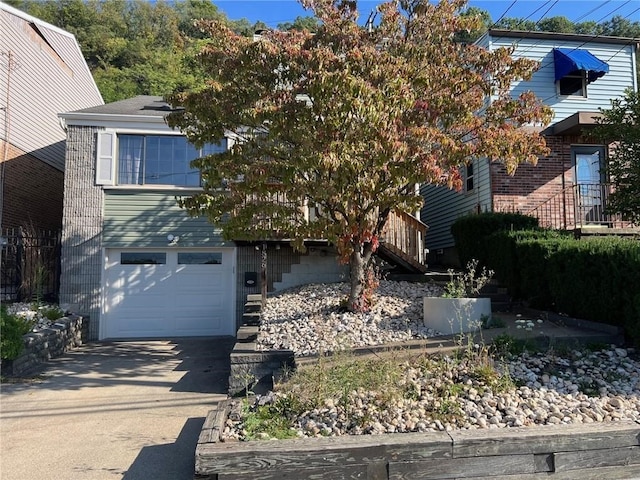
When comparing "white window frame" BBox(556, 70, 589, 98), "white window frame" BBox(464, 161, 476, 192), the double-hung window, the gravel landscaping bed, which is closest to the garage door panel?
the gravel landscaping bed

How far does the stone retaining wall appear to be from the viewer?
23.1ft

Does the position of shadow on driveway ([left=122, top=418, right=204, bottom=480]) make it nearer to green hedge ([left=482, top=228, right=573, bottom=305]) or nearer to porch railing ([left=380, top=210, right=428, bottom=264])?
green hedge ([left=482, top=228, right=573, bottom=305])

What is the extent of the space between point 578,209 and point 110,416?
11.1 m

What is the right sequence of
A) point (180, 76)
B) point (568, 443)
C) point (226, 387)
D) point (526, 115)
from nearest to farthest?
point (568, 443)
point (226, 387)
point (526, 115)
point (180, 76)

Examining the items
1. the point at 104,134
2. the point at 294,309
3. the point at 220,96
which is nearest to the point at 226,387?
the point at 294,309

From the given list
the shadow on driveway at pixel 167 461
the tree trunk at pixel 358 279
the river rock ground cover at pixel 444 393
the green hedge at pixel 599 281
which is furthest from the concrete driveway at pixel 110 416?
the green hedge at pixel 599 281

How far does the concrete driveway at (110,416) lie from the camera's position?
3.98 metres

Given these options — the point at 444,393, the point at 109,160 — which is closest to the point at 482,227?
the point at 444,393

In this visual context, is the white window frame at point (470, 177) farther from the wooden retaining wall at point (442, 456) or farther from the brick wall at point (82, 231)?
the wooden retaining wall at point (442, 456)

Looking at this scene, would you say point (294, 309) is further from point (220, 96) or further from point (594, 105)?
point (594, 105)

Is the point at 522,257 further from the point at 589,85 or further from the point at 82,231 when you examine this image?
the point at 82,231

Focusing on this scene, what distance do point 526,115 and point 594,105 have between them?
298 inches

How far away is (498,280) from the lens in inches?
339

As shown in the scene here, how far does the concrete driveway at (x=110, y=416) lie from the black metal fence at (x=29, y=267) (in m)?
2.66
